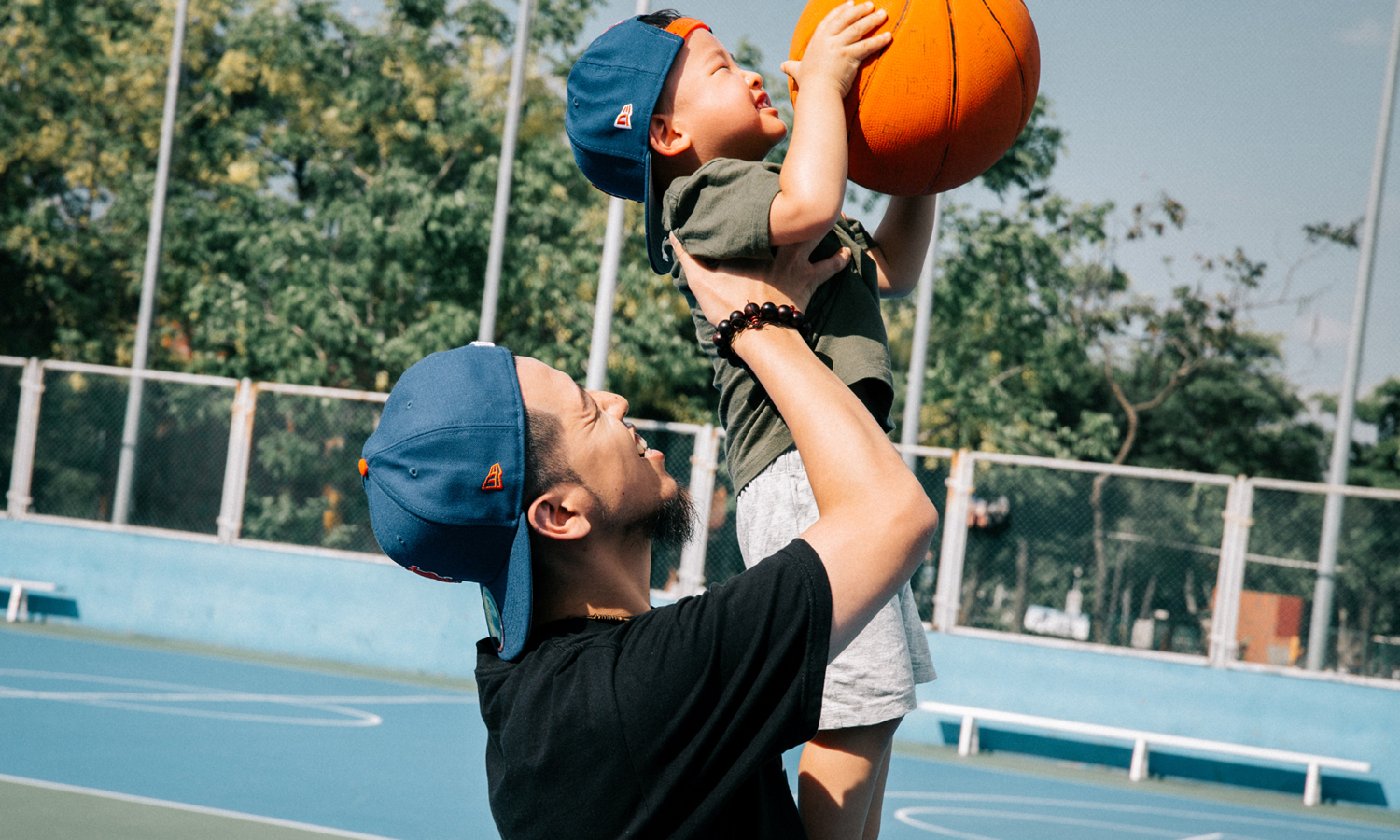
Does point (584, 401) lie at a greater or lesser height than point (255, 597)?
greater

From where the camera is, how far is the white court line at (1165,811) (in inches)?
314

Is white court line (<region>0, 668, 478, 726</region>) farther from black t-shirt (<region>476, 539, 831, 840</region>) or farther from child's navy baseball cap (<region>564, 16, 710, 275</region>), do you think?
black t-shirt (<region>476, 539, 831, 840</region>)

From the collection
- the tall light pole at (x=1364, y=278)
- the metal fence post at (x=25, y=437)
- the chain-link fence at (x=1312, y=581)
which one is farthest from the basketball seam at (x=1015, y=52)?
the metal fence post at (x=25, y=437)

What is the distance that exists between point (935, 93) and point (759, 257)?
535 millimetres

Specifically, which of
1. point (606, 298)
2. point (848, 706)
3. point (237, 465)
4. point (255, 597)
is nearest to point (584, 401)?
point (848, 706)

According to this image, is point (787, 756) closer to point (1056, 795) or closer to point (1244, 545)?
point (1056, 795)

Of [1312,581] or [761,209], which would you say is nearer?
[761,209]

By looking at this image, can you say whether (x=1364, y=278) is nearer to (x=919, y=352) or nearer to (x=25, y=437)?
(x=919, y=352)

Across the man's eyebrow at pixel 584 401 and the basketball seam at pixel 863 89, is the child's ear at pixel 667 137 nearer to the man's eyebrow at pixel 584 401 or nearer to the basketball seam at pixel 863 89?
the basketball seam at pixel 863 89

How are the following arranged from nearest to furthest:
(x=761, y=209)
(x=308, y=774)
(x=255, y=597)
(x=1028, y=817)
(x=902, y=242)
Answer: (x=761, y=209) < (x=902, y=242) < (x=308, y=774) < (x=1028, y=817) < (x=255, y=597)

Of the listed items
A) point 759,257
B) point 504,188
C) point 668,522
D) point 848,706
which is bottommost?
point 848,706

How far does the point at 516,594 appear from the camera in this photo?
64.1 inches

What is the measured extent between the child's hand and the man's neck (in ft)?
2.62

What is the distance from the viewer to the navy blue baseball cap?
61.2 inches
